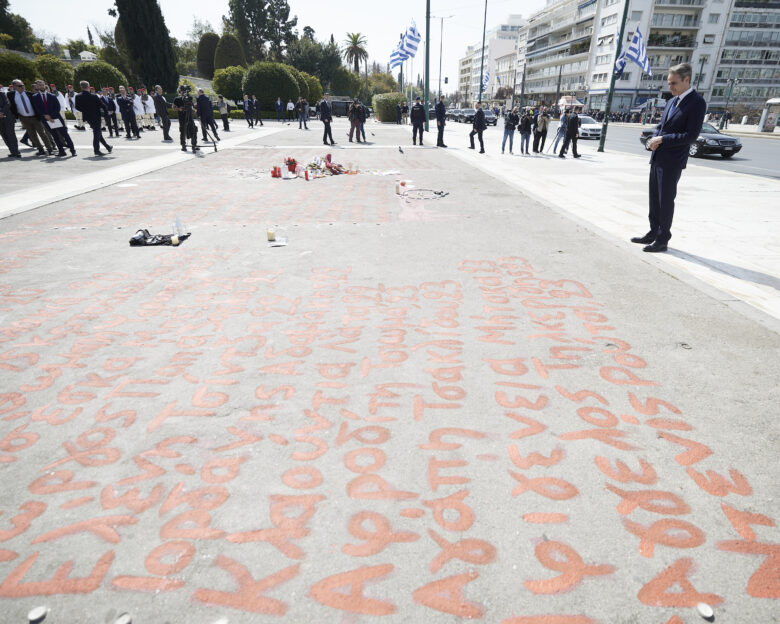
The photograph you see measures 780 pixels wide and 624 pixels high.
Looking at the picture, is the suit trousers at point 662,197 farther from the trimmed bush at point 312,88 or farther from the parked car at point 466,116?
the trimmed bush at point 312,88

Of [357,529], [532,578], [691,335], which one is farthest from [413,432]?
[691,335]

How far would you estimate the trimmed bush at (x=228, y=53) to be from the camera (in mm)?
59938

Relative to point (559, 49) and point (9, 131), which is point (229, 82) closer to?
point (9, 131)

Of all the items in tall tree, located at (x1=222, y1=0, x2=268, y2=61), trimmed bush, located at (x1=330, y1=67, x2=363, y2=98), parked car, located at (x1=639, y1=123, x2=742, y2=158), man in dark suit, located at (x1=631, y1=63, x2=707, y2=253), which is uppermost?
tall tree, located at (x1=222, y1=0, x2=268, y2=61)

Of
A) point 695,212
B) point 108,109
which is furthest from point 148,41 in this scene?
point 695,212

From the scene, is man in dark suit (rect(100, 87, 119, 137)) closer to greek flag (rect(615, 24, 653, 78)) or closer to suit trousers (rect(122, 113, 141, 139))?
suit trousers (rect(122, 113, 141, 139))

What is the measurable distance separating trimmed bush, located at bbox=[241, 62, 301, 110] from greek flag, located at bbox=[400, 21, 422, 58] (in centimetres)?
1739

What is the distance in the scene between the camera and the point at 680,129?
5520 millimetres

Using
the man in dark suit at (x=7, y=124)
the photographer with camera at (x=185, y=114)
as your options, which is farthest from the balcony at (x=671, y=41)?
the man in dark suit at (x=7, y=124)

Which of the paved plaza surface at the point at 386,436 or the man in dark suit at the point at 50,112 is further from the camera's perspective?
the man in dark suit at the point at 50,112

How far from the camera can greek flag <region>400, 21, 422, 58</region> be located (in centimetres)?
2483

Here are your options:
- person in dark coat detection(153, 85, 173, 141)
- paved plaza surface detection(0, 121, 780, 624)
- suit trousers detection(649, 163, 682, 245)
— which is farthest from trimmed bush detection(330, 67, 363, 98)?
paved plaza surface detection(0, 121, 780, 624)

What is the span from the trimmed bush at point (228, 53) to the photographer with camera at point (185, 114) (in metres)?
52.7

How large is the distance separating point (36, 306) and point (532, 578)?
497 cm
